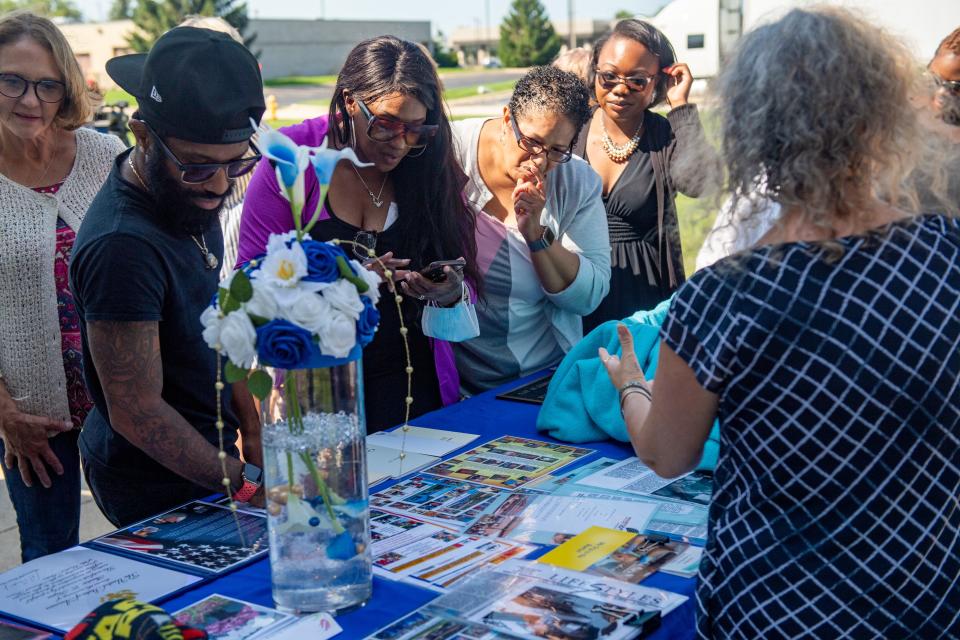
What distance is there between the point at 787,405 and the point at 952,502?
0.29m

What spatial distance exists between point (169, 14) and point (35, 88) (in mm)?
49536

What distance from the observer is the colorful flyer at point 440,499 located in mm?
1808

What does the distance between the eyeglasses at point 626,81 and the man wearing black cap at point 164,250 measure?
1783 millimetres

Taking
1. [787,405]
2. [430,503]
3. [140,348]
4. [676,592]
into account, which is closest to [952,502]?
[787,405]

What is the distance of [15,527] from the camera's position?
376cm

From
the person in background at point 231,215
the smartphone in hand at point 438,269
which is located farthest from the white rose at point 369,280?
the person in background at point 231,215

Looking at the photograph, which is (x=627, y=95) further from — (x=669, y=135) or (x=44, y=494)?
(x=44, y=494)

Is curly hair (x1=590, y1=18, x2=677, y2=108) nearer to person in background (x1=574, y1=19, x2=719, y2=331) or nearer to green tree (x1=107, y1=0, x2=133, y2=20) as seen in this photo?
person in background (x1=574, y1=19, x2=719, y2=331)

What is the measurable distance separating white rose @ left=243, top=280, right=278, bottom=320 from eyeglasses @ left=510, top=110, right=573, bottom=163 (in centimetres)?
142

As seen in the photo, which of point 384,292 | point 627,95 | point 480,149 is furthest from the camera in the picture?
point 627,95

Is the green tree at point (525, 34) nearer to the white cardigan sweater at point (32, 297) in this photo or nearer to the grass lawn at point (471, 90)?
the grass lawn at point (471, 90)

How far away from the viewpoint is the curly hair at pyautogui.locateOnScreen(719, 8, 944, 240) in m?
1.17

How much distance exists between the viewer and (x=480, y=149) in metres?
2.78

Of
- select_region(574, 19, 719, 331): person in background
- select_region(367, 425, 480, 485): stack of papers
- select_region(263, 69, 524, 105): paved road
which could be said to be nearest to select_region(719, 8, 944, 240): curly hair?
select_region(367, 425, 480, 485): stack of papers
